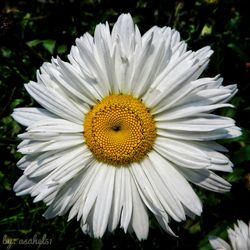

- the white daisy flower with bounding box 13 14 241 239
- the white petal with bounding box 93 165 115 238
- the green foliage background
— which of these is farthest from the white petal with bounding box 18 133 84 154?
the green foliage background

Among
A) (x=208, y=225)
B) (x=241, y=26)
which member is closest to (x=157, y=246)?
(x=208, y=225)

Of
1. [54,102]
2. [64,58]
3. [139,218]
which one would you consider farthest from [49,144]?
[64,58]

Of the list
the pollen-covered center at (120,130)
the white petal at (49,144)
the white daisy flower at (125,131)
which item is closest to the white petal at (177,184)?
the white daisy flower at (125,131)

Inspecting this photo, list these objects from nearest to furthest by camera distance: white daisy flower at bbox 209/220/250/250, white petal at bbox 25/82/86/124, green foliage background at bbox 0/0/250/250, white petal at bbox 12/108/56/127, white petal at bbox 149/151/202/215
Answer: white petal at bbox 149/151/202/215 → white petal at bbox 25/82/86/124 → white petal at bbox 12/108/56/127 → white daisy flower at bbox 209/220/250/250 → green foliage background at bbox 0/0/250/250

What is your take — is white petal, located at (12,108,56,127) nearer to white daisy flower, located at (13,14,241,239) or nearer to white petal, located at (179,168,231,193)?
white daisy flower, located at (13,14,241,239)

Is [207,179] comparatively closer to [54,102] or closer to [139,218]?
[139,218]

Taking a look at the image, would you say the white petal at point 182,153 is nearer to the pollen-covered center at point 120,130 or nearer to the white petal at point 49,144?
the pollen-covered center at point 120,130
